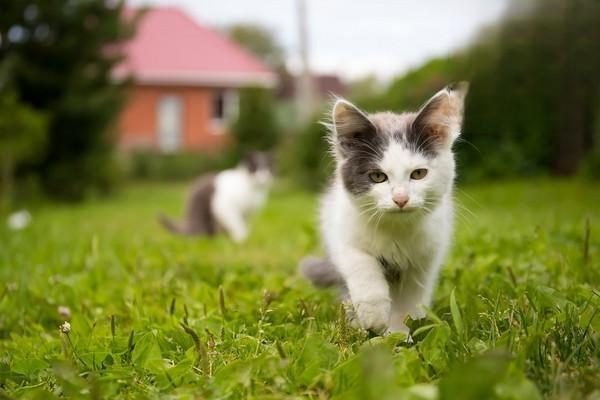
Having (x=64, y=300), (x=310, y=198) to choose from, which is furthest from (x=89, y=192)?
(x=64, y=300)

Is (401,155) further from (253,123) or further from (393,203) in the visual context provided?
(253,123)

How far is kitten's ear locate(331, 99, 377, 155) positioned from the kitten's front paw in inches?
26.9

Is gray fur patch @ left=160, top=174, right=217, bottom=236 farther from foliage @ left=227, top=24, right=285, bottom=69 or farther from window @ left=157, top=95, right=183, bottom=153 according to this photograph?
→ foliage @ left=227, top=24, right=285, bottom=69

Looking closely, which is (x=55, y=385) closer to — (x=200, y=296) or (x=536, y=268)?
(x=200, y=296)

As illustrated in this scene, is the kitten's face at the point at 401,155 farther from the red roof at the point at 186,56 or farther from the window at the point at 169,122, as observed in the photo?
the window at the point at 169,122

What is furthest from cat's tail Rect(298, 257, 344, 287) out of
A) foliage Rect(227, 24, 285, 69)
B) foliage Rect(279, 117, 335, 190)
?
foliage Rect(227, 24, 285, 69)

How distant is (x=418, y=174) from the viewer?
8.52ft

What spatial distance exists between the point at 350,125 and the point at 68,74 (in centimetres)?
1246

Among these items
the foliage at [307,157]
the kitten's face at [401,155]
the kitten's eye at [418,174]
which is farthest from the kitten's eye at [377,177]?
the foliage at [307,157]

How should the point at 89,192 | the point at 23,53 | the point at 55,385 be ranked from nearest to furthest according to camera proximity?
1. the point at 55,385
2. the point at 23,53
3. the point at 89,192

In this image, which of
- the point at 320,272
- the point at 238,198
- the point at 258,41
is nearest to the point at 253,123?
the point at 238,198

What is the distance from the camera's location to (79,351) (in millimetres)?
2273

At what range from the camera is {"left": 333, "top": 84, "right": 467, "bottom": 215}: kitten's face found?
255 centimetres

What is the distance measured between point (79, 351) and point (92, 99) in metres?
12.2
